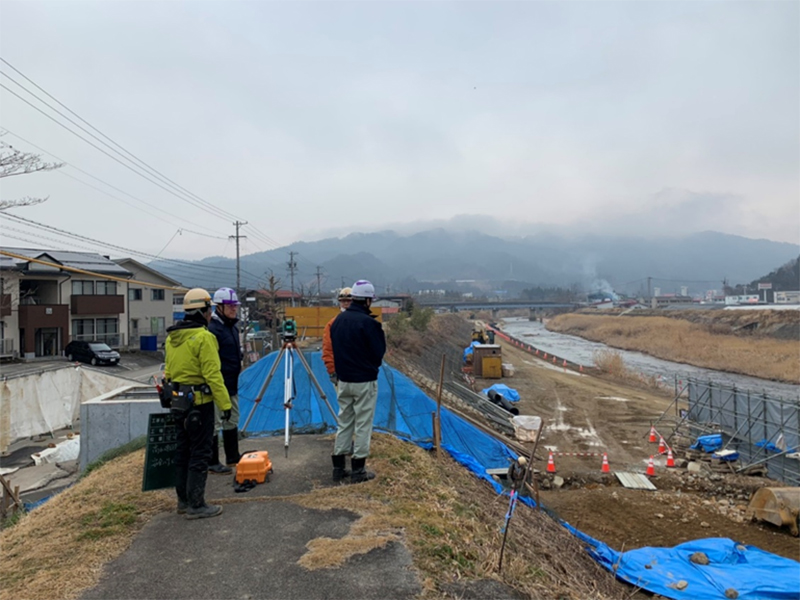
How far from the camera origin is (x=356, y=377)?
563 centimetres

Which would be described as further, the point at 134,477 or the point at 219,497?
the point at 134,477

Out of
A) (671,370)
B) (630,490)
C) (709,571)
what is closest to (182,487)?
(709,571)

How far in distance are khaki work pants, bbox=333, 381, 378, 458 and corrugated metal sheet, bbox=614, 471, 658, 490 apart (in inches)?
385

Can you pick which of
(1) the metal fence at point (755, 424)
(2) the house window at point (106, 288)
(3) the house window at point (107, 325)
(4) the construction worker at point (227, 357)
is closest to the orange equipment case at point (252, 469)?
(4) the construction worker at point (227, 357)

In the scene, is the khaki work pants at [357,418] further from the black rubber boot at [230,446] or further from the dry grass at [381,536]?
the black rubber boot at [230,446]

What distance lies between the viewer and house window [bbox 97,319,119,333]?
39.8 metres

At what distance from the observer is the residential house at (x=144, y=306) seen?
43.3m

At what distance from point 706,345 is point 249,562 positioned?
5767 cm

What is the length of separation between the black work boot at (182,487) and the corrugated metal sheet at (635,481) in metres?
11.4

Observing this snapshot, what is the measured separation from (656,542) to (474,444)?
3.80 meters

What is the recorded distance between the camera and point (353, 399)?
5711 mm

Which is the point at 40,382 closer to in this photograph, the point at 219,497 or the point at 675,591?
the point at 219,497

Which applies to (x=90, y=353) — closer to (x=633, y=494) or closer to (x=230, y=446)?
(x=230, y=446)

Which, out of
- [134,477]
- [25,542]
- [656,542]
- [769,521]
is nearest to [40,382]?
[134,477]
